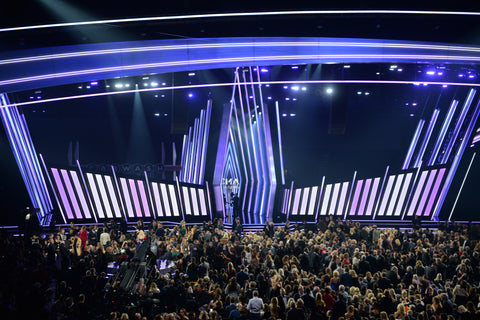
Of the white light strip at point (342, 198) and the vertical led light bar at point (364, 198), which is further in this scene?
the white light strip at point (342, 198)

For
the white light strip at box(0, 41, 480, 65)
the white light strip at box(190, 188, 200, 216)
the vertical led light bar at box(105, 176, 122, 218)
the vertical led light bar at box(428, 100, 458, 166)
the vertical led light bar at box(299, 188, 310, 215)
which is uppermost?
the white light strip at box(0, 41, 480, 65)

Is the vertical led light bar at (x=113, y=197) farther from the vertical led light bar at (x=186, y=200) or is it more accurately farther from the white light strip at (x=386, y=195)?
the white light strip at (x=386, y=195)

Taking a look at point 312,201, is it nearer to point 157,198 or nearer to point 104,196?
point 157,198

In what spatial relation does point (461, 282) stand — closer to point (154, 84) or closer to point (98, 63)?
point (98, 63)

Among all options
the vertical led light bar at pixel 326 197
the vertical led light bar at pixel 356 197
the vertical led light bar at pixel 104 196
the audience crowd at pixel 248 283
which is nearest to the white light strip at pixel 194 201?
the vertical led light bar at pixel 104 196

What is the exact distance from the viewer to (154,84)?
76.1ft

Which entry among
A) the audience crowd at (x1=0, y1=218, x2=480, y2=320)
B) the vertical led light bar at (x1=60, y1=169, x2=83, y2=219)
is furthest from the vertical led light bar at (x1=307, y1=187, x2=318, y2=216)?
the vertical led light bar at (x1=60, y1=169, x2=83, y2=219)

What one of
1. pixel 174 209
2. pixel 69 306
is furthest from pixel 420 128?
pixel 69 306

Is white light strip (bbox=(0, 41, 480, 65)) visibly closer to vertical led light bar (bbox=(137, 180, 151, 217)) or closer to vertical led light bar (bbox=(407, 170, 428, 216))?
vertical led light bar (bbox=(137, 180, 151, 217))

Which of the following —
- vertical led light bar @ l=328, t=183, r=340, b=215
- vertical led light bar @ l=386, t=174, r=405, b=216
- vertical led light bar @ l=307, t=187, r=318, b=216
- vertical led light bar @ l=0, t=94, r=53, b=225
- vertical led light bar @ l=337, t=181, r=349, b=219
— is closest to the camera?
vertical led light bar @ l=0, t=94, r=53, b=225

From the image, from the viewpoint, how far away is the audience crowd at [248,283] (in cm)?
834

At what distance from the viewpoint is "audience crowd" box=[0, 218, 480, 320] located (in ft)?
27.4

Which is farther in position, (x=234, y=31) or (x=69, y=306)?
(x=234, y=31)

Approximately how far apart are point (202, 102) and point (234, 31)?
58.7 feet
